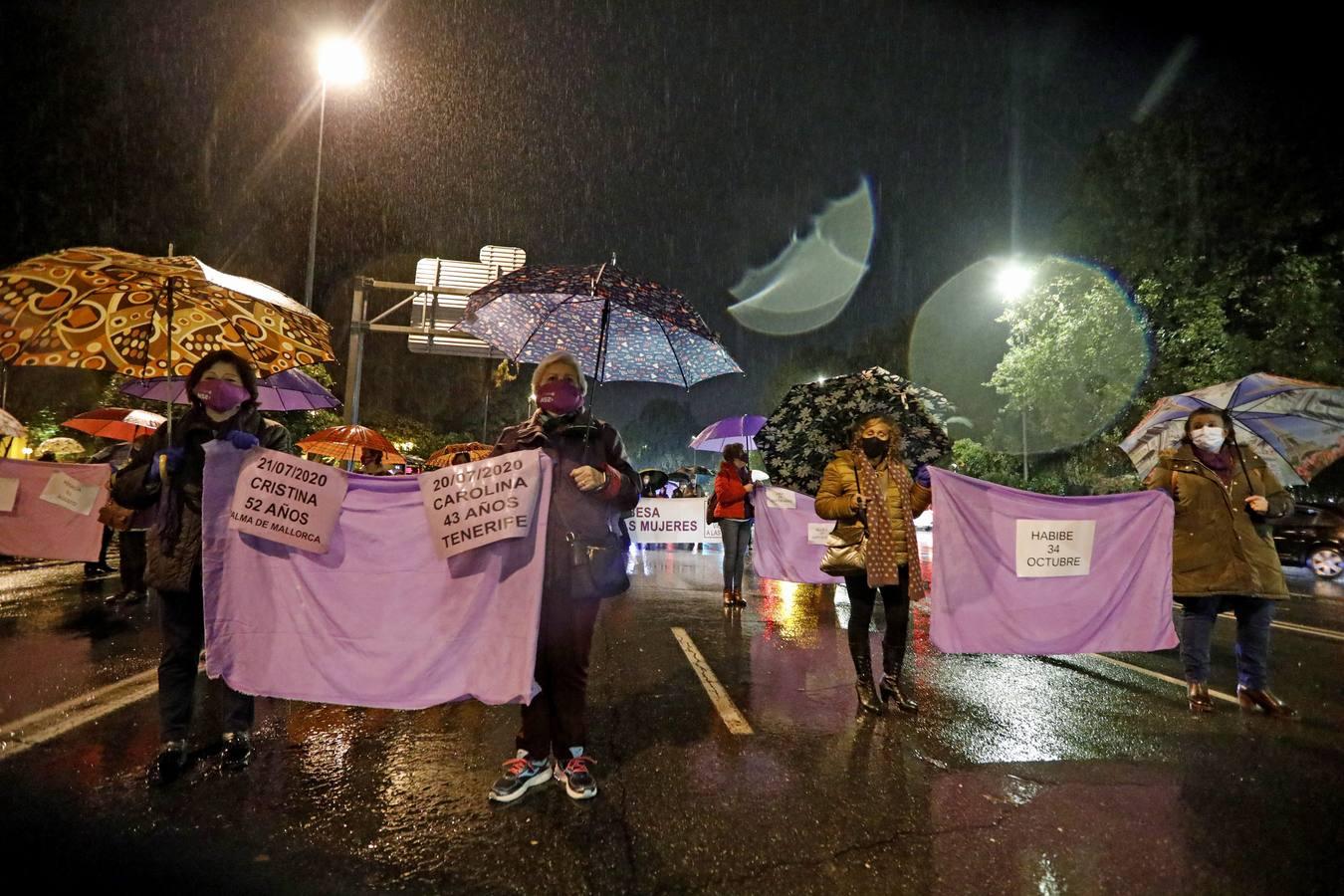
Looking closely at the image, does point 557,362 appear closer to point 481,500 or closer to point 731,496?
point 481,500

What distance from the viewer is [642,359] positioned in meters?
5.41

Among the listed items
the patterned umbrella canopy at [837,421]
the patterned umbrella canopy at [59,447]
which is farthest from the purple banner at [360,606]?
the patterned umbrella canopy at [59,447]

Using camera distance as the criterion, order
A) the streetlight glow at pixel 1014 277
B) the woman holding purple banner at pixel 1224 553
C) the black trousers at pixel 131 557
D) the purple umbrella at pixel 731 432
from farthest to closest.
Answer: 1. the streetlight glow at pixel 1014 277
2. the purple umbrella at pixel 731 432
3. the black trousers at pixel 131 557
4. the woman holding purple banner at pixel 1224 553

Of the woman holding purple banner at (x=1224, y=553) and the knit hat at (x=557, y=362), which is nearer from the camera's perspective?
the knit hat at (x=557, y=362)

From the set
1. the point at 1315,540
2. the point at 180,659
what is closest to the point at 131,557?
the point at 180,659

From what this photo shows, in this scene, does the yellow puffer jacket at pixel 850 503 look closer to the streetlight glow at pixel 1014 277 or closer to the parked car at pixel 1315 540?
the parked car at pixel 1315 540

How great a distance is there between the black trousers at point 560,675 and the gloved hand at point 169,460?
1.93 meters

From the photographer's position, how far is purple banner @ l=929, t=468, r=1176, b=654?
5223mm

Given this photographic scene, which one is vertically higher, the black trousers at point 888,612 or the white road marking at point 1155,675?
Answer: the black trousers at point 888,612

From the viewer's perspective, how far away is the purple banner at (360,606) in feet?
11.5

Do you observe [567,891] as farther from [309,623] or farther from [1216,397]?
[1216,397]

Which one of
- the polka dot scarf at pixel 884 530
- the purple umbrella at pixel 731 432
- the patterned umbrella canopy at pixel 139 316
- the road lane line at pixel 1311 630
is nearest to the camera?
the patterned umbrella canopy at pixel 139 316

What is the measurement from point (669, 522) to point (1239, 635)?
1037 cm

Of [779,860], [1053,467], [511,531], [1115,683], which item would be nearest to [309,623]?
[511,531]
